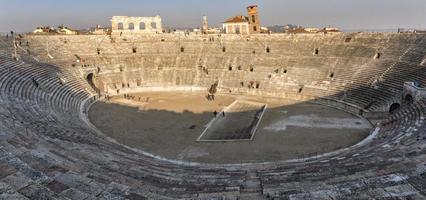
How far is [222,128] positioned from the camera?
25.4 meters

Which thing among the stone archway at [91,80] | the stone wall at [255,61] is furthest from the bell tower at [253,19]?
the stone archway at [91,80]

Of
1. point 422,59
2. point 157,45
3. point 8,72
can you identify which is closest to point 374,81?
point 422,59

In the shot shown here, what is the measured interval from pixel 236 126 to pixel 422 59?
1691 cm

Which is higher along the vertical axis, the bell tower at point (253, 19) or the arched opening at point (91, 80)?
the bell tower at point (253, 19)

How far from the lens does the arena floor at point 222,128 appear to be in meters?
20.7

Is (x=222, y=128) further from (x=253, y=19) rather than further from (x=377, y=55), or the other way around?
(x=253, y=19)

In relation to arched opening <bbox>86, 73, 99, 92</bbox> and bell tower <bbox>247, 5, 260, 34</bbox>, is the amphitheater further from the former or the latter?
bell tower <bbox>247, 5, 260, 34</bbox>

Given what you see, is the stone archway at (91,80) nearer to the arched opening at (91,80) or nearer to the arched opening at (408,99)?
the arched opening at (91,80)

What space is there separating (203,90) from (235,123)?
13.1 metres

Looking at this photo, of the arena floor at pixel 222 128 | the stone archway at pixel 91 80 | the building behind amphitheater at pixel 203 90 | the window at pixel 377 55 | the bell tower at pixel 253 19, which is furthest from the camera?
the bell tower at pixel 253 19

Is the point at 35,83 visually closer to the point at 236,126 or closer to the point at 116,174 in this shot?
the point at 236,126

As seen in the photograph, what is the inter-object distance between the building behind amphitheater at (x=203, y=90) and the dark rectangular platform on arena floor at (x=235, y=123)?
4.42 metres

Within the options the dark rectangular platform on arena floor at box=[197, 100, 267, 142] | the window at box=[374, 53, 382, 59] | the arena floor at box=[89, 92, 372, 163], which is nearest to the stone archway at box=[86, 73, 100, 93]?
the arena floor at box=[89, 92, 372, 163]

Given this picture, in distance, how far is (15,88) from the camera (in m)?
24.9
